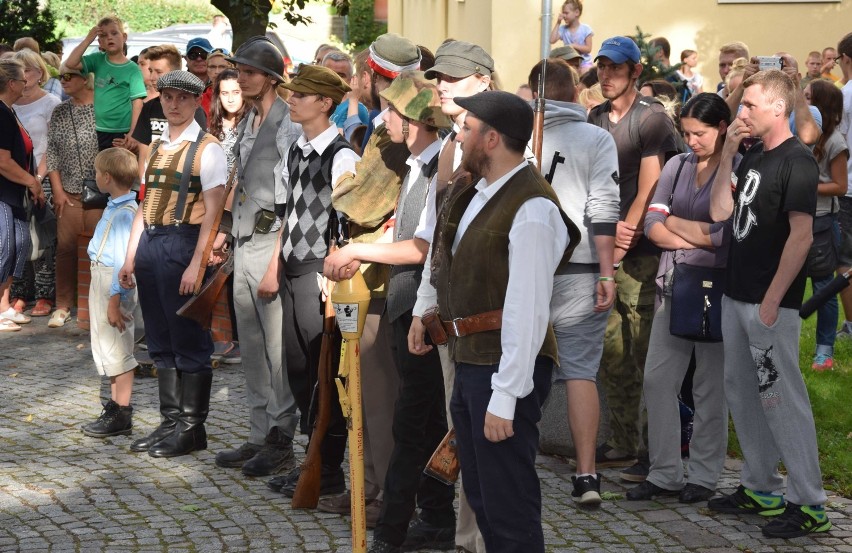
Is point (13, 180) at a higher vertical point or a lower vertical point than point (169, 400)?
higher

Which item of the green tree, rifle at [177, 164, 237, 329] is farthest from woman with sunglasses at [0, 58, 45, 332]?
the green tree

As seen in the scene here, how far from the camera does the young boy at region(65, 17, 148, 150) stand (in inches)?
450

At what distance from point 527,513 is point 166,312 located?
11.3ft

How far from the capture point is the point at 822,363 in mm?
9125

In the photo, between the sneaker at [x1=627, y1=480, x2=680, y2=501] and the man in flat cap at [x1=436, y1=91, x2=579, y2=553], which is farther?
the sneaker at [x1=627, y1=480, x2=680, y2=501]

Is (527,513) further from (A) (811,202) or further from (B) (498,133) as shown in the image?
(A) (811,202)

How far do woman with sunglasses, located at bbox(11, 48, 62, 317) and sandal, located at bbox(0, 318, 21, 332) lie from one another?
591 mm

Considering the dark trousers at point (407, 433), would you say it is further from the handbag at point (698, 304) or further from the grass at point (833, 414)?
the grass at point (833, 414)

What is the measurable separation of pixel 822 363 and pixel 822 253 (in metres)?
3.27

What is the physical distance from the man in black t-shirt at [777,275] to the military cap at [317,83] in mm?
2020

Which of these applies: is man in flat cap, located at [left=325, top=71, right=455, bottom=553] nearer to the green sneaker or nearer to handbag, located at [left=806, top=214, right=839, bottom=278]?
the green sneaker

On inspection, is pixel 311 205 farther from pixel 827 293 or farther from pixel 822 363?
pixel 822 363

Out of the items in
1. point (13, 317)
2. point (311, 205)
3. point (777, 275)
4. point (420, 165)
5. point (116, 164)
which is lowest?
point (13, 317)

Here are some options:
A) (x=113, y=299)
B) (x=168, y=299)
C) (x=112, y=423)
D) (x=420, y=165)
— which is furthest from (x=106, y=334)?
(x=420, y=165)
